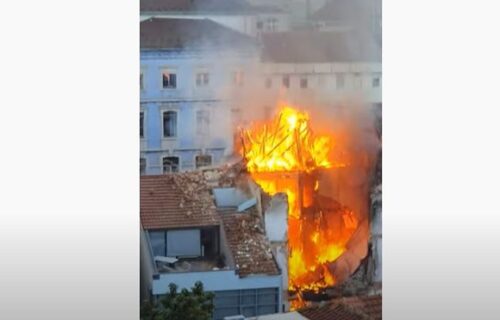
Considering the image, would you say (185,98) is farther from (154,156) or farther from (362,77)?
(362,77)

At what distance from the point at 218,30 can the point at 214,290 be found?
117 cm

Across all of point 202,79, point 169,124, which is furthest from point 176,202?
point 202,79

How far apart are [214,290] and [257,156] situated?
2.15 ft

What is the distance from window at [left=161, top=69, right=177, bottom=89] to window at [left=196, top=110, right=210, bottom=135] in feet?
0.56

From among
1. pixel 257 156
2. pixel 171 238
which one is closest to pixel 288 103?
pixel 257 156

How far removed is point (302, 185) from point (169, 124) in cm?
68

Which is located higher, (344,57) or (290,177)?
(344,57)

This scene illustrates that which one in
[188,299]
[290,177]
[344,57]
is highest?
[344,57]

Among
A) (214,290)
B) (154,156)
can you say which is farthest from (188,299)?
(154,156)

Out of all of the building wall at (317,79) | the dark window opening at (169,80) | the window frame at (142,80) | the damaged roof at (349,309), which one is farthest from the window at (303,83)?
the damaged roof at (349,309)

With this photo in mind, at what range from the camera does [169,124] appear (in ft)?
25.0

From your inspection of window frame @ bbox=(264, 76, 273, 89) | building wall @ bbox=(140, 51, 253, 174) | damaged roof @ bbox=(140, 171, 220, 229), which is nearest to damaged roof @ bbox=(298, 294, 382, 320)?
damaged roof @ bbox=(140, 171, 220, 229)

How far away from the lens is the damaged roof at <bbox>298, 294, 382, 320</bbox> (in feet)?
25.2

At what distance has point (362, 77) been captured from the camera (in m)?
7.79
